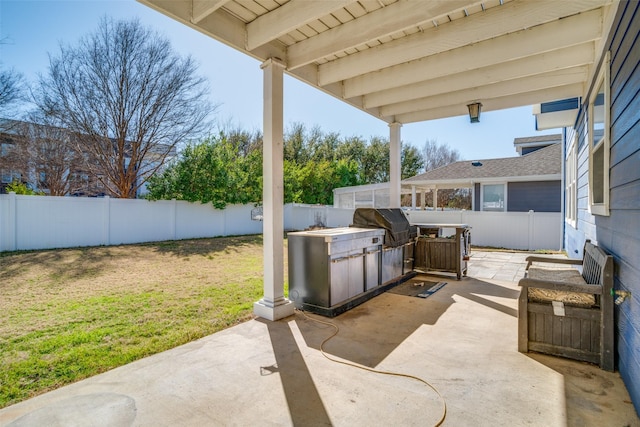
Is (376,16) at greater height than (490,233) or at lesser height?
greater

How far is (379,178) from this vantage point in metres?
25.0

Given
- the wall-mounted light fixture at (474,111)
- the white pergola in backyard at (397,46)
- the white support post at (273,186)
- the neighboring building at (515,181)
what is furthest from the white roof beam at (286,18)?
the neighboring building at (515,181)

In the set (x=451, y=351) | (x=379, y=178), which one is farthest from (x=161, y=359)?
(x=379, y=178)

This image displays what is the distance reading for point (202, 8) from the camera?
9.52 ft

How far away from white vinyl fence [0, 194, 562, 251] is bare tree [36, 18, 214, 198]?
2687 millimetres

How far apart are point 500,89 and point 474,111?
509 millimetres

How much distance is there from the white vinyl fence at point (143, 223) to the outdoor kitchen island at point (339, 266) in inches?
273

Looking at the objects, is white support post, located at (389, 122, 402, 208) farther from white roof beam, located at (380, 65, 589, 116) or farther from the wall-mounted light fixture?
the wall-mounted light fixture

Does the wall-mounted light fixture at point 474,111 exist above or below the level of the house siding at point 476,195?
above

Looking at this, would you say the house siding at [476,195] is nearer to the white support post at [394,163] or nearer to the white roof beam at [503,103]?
the white support post at [394,163]

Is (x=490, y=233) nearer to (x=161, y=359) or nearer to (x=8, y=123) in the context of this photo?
(x=161, y=359)

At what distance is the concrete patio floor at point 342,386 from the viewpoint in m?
2.00

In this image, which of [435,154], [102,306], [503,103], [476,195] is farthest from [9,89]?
[435,154]

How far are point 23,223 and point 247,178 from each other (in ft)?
23.4
